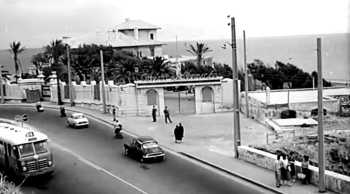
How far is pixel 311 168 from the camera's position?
22766 millimetres

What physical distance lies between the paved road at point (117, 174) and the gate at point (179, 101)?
13817mm

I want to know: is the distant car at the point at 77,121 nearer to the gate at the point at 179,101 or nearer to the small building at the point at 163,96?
the small building at the point at 163,96

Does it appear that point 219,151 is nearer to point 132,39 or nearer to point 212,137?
point 212,137

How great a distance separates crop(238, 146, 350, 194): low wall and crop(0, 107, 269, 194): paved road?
214 centimetres

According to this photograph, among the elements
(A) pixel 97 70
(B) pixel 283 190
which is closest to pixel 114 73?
(A) pixel 97 70

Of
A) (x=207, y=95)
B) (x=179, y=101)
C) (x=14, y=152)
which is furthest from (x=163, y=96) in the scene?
(x=14, y=152)

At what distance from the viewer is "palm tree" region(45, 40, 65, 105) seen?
55531 mm

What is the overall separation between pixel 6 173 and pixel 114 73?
3772cm

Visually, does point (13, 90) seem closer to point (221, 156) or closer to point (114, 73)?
point (114, 73)

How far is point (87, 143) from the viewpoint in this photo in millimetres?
34469

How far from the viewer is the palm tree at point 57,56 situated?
55.5 m

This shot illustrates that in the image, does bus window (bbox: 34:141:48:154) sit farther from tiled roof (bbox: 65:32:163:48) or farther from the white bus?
tiled roof (bbox: 65:32:163:48)

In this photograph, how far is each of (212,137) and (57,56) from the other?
42.9m

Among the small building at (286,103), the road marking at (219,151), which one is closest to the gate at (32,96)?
the small building at (286,103)
